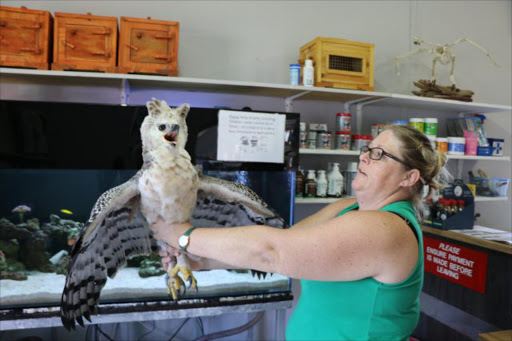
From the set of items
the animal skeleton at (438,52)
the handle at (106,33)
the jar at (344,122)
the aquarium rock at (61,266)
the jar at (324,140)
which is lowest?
the aquarium rock at (61,266)

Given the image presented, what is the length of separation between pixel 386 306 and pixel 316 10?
2.14 m

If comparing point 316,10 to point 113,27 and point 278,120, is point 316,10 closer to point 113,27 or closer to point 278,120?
point 113,27

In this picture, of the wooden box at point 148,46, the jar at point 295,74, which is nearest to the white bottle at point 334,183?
the jar at point 295,74

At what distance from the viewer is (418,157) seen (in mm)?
1116

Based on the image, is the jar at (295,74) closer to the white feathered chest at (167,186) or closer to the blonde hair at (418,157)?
Answer: the blonde hair at (418,157)

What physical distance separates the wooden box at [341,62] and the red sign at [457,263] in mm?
996

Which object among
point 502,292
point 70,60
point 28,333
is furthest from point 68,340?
point 502,292

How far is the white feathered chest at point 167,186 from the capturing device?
3.09ft

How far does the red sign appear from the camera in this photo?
2002 millimetres

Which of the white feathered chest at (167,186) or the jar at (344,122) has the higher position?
the jar at (344,122)

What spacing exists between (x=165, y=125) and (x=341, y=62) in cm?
162

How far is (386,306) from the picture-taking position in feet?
3.30

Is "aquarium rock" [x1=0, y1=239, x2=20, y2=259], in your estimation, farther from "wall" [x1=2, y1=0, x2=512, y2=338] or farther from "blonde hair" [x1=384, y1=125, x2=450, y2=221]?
"blonde hair" [x1=384, y1=125, x2=450, y2=221]

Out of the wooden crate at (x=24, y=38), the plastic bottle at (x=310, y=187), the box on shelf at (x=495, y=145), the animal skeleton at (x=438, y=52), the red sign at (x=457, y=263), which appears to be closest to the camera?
the wooden crate at (x=24, y=38)
